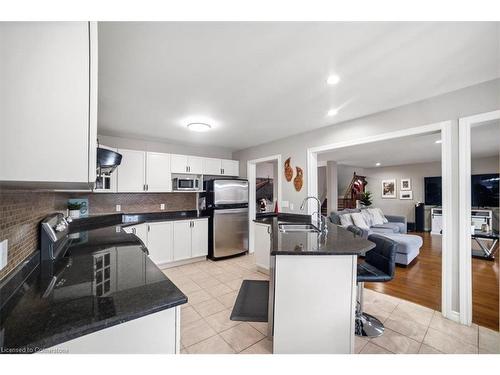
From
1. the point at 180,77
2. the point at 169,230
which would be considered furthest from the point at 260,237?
the point at 180,77

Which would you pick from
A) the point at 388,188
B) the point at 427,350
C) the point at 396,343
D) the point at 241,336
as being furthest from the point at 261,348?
the point at 388,188

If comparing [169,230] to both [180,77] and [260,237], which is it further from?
[180,77]

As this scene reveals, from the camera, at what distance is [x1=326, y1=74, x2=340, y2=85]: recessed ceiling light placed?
1860 mm

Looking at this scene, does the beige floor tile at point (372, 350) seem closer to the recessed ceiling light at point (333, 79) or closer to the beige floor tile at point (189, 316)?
the beige floor tile at point (189, 316)

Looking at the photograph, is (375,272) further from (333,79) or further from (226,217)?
(226,217)

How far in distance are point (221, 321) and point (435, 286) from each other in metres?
2.85

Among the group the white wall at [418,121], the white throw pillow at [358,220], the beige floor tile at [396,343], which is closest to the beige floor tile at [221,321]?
the beige floor tile at [396,343]

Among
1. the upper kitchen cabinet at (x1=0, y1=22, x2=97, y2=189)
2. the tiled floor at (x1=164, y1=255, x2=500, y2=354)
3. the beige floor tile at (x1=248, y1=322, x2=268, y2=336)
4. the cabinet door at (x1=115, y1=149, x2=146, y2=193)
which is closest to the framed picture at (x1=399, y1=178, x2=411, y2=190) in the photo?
the tiled floor at (x1=164, y1=255, x2=500, y2=354)

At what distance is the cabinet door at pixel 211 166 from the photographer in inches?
A: 171

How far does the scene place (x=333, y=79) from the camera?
191cm

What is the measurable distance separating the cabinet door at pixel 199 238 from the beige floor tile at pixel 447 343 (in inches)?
128

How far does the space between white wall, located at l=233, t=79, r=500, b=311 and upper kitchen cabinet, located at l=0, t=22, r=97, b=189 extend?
9.33 ft

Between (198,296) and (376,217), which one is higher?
(376,217)

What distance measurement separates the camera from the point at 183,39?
56.0 inches
